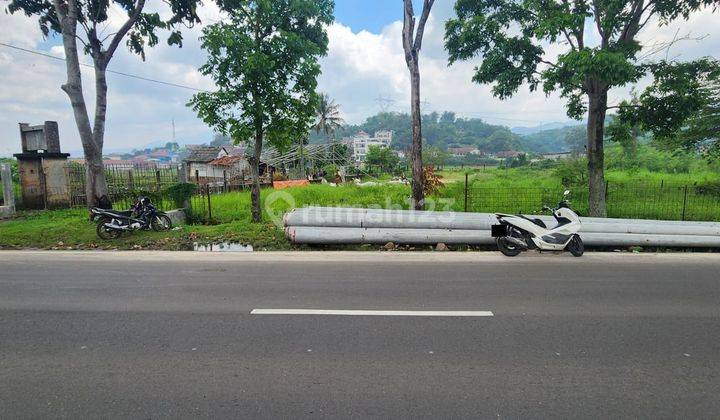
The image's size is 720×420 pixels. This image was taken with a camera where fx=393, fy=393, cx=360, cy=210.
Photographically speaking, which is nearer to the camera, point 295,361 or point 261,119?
point 295,361

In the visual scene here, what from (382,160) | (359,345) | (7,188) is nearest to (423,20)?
(359,345)

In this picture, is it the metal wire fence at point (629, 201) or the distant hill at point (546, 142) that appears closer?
the metal wire fence at point (629, 201)

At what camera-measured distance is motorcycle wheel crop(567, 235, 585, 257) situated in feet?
25.8

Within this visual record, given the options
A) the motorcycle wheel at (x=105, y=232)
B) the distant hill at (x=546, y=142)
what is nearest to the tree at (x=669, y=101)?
the motorcycle wheel at (x=105, y=232)

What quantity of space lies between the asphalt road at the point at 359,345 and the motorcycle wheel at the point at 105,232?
121 inches

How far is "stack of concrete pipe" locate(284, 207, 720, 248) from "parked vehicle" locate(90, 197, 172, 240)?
3790 millimetres

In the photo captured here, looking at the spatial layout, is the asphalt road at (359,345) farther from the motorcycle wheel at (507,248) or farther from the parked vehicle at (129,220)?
the parked vehicle at (129,220)

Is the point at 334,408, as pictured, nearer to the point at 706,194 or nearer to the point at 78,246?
the point at 78,246

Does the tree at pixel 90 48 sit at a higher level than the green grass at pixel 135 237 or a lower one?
higher

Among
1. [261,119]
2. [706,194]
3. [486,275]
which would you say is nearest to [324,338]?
[486,275]

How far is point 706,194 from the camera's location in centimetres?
1241

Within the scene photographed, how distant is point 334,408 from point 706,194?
48.6 ft

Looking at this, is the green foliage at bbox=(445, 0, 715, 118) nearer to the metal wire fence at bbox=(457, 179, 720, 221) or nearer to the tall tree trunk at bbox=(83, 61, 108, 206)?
the metal wire fence at bbox=(457, 179, 720, 221)

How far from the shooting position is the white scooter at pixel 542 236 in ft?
25.6
